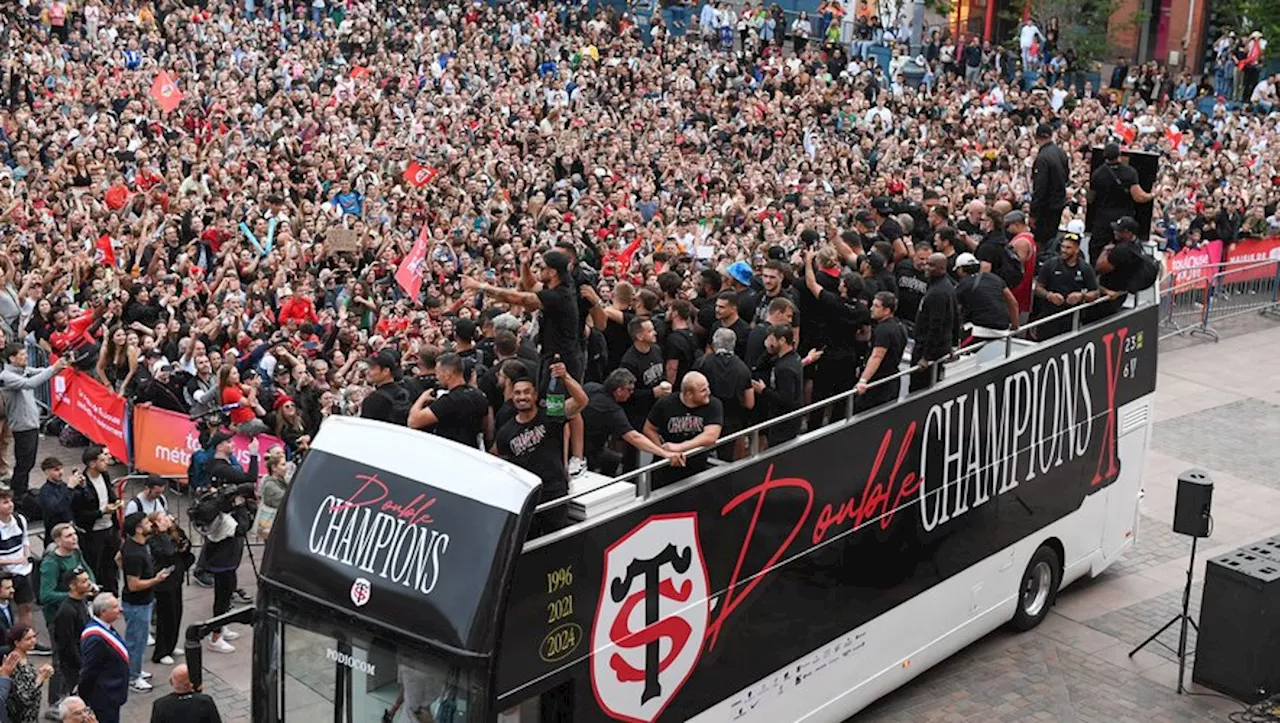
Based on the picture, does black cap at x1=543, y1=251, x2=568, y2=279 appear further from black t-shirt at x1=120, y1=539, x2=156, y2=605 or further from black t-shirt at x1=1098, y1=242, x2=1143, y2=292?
black t-shirt at x1=1098, y1=242, x2=1143, y2=292

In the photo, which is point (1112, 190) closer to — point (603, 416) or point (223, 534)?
point (603, 416)

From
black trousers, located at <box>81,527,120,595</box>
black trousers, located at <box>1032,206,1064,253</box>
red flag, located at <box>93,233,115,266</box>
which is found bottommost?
black trousers, located at <box>81,527,120,595</box>

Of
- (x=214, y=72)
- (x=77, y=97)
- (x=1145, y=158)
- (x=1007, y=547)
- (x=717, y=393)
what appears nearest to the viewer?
(x=717, y=393)

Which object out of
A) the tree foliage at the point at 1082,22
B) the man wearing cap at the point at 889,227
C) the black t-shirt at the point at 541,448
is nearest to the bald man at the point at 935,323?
the man wearing cap at the point at 889,227

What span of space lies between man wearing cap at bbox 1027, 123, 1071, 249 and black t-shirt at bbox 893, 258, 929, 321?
113 inches

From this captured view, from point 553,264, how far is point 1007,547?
17.2 ft

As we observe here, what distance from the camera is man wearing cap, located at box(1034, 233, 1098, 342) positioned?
15.5 meters

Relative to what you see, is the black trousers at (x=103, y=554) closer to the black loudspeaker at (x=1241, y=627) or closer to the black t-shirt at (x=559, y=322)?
the black t-shirt at (x=559, y=322)

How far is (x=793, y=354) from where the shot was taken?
1263 cm

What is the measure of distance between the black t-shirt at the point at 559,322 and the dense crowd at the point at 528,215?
1.0 inches

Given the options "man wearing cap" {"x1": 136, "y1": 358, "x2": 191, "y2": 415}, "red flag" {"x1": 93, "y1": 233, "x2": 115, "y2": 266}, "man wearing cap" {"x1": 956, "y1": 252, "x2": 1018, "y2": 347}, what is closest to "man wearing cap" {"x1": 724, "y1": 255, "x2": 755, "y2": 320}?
"man wearing cap" {"x1": 956, "y1": 252, "x2": 1018, "y2": 347}

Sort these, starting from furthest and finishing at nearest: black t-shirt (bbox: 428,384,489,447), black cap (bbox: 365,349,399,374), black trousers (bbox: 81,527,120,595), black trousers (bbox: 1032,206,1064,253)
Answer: black trousers (bbox: 1032,206,1064,253)
black trousers (bbox: 81,527,120,595)
black cap (bbox: 365,349,399,374)
black t-shirt (bbox: 428,384,489,447)

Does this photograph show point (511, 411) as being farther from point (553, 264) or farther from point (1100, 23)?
point (1100, 23)

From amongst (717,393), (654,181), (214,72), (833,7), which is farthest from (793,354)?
(833,7)
